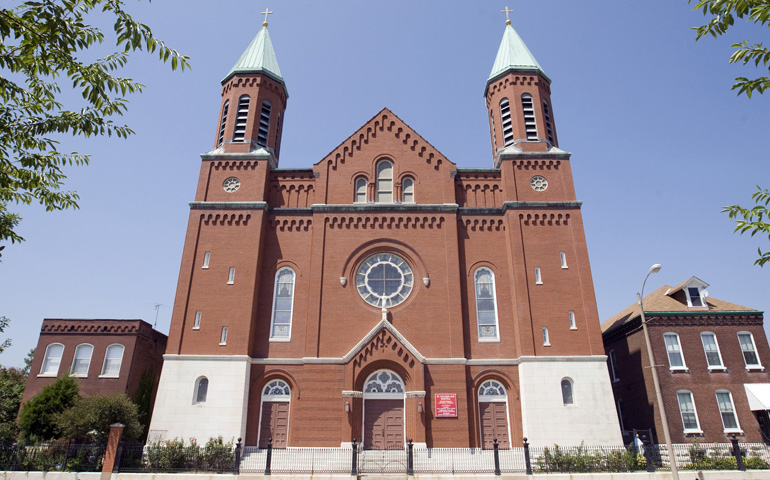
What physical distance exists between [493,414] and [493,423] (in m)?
0.41

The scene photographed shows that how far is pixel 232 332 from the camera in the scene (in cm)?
2492

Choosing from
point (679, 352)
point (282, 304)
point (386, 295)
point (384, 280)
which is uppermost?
point (384, 280)

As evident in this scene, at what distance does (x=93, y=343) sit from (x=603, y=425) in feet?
88.5

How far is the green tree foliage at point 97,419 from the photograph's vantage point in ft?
68.6

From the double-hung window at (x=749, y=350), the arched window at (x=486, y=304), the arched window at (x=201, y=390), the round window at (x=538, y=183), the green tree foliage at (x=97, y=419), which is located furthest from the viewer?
the round window at (x=538, y=183)

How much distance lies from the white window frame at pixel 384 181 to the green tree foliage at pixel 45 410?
59.7 ft

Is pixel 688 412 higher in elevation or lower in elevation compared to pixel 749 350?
lower

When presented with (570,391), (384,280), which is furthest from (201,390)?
(570,391)

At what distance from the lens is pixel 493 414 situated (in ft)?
79.9

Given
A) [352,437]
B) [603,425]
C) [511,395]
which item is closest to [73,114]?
[352,437]

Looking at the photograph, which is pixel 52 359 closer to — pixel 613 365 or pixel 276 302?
pixel 276 302

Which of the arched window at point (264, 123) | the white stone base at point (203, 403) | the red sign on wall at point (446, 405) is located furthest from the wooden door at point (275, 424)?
the arched window at point (264, 123)

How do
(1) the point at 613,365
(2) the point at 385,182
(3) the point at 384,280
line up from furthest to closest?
1. (1) the point at 613,365
2. (2) the point at 385,182
3. (3) the point at 384,280

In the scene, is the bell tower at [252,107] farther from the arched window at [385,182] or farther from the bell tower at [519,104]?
the bell tower at [519,104]
